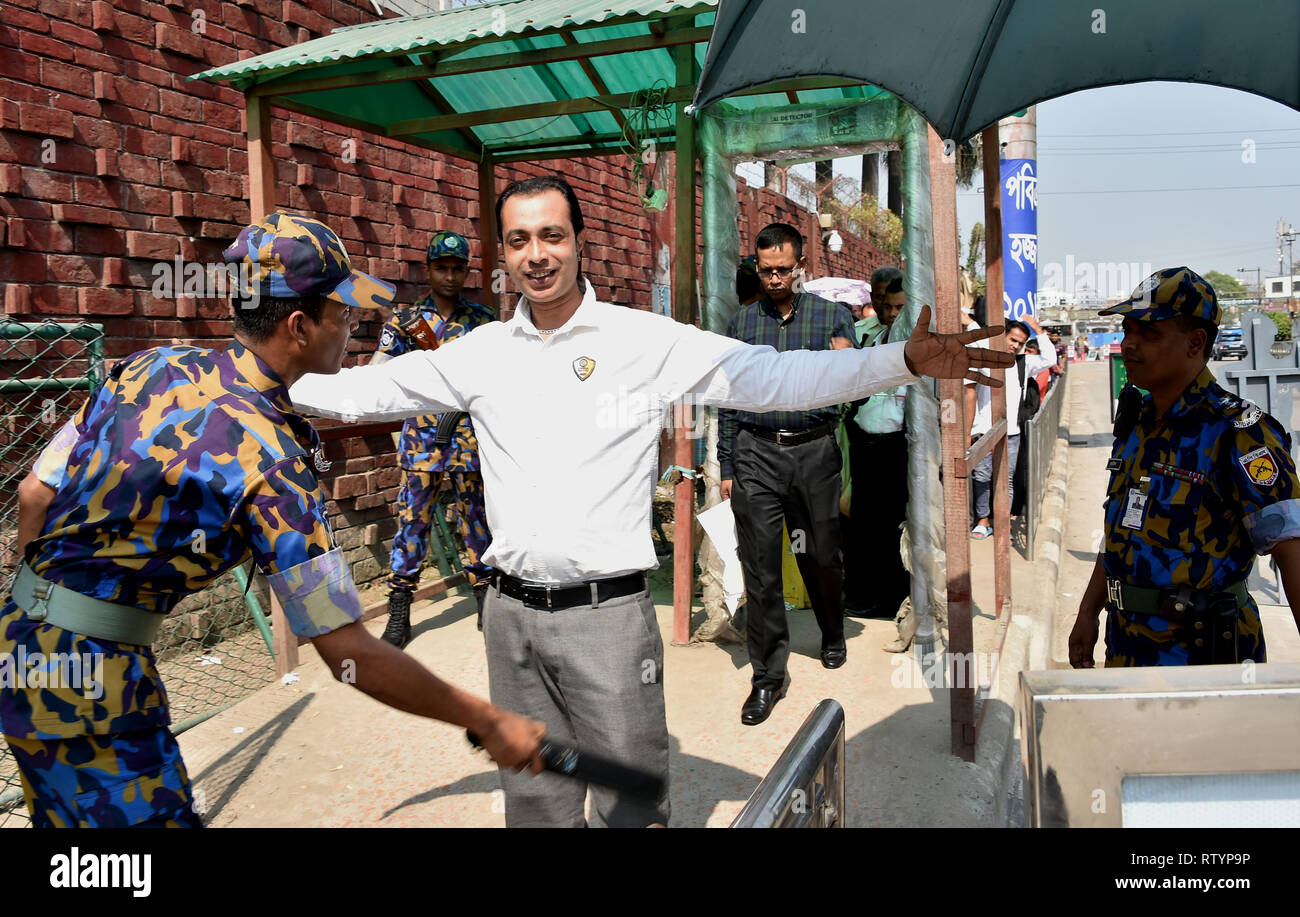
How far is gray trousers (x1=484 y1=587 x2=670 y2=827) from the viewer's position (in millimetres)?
2268

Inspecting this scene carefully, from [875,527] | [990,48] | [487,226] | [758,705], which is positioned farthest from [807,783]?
[487,226]

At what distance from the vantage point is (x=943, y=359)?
6.75ft

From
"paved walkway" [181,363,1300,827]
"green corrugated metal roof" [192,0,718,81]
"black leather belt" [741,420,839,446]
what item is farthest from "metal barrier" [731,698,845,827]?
"green corrugated metal roof" [192,0,718,81]

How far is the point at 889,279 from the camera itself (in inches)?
213

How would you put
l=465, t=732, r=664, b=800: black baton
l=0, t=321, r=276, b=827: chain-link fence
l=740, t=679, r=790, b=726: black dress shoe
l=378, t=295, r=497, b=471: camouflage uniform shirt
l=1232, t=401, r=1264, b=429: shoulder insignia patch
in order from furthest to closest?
1. l=378, t=295, r=497, b=471: camouflage uniform shirt
2. l=740, t=679, r=790, b=726: black dress shoe
3. l=0, t=321, r=276, b=827: chain-link fence
4. l=1232, t=401, r=1264, b=429: shoulder insignia patch
5. l=465, t=732, r=664, b=800: black baton

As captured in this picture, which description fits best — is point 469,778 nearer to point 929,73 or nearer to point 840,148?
point 929,73

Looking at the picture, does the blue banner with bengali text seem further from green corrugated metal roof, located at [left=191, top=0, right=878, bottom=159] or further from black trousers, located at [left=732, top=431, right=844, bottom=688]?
black trousers, located at [left=732, top=431, right=844, bottom=688]

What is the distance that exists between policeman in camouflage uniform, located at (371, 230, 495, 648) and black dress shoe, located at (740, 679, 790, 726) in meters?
1.54

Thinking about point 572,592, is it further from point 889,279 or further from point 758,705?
point 889,279

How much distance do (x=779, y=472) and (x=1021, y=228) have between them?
558 cm

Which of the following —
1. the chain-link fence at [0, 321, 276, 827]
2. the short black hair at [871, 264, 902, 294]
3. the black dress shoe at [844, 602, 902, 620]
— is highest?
the short black hair at [871, 264, 902, 294]

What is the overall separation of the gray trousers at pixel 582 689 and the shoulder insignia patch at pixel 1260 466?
1.50 metres

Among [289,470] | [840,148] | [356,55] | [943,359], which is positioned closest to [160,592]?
[289,470]

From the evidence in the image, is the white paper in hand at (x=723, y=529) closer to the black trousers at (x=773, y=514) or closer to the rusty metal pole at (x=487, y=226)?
the black trousers at (x=773, y=514)
